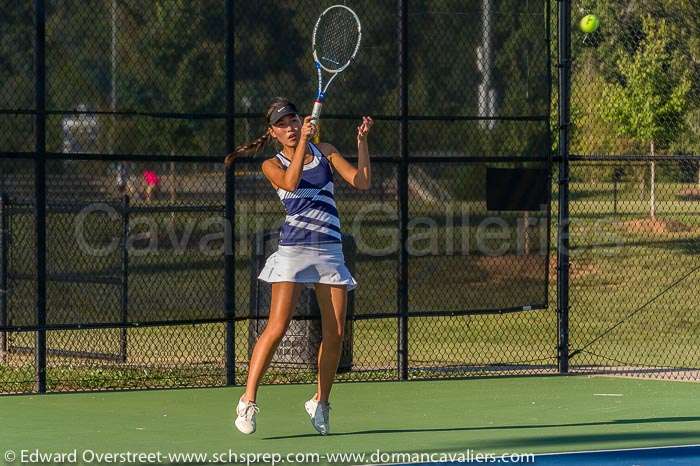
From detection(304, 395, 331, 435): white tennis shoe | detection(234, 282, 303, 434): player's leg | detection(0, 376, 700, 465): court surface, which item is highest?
detection(234, 282, 303, 434): player's leg

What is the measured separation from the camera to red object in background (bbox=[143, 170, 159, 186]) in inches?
660

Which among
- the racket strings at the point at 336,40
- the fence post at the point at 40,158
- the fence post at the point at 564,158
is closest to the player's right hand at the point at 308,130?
the racket strings at the point at 336,40

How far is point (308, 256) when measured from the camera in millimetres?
8398

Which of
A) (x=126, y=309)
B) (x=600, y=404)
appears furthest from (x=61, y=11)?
(x=600, y=404)

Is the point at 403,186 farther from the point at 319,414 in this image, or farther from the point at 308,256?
the point at 319,414

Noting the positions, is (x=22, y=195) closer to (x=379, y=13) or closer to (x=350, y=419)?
(x=379, y=13)

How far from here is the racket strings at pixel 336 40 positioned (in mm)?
9867

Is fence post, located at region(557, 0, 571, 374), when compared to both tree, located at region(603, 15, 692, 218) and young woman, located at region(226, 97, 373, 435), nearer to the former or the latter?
young woman, located at region(226, 97, 373, 435)

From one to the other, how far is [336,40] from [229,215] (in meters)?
1.79

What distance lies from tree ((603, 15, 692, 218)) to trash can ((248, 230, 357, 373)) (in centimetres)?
1189

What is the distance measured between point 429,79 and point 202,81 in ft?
5.87

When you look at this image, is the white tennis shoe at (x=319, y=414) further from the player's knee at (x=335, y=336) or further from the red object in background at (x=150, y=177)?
the red object in background at (x=150, y=177)

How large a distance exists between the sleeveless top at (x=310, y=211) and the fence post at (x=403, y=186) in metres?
3.05

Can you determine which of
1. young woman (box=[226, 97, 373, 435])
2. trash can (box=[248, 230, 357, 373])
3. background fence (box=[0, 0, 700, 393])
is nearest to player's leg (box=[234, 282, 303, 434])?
young woman (box=[226, 97, 373, 435])
